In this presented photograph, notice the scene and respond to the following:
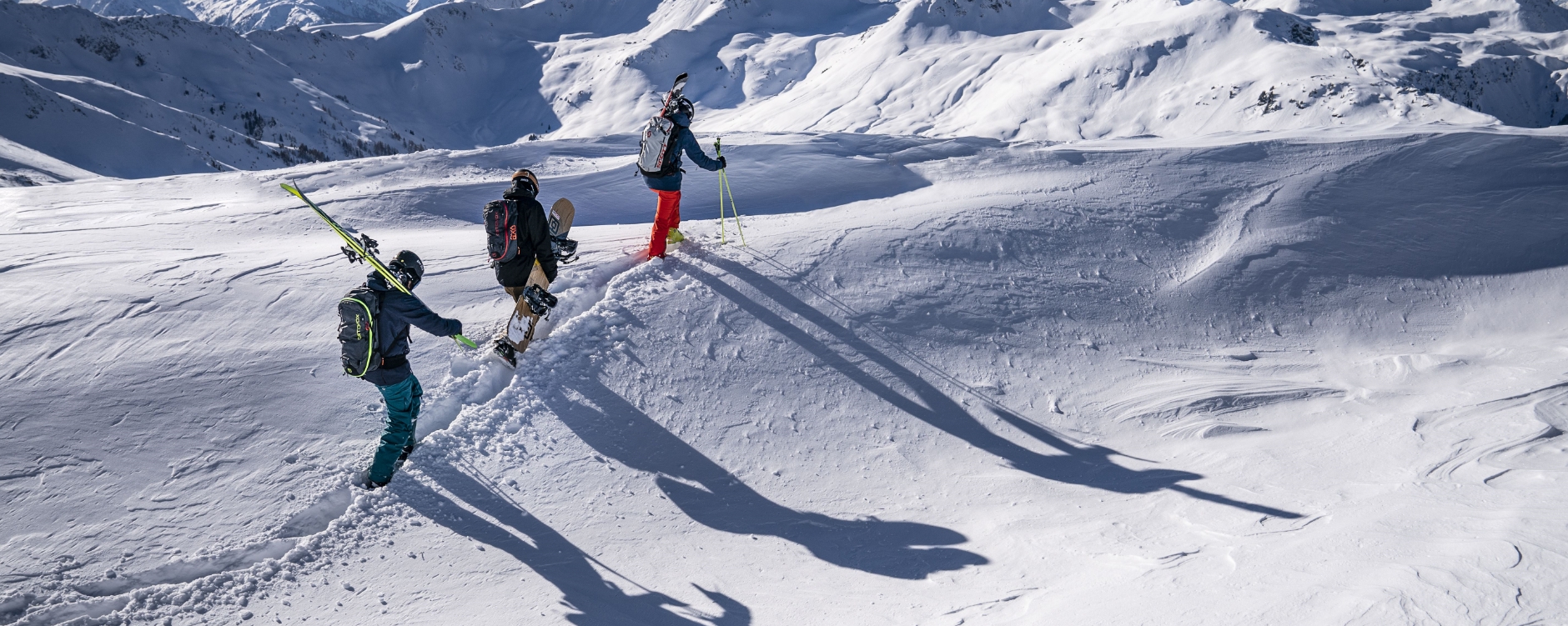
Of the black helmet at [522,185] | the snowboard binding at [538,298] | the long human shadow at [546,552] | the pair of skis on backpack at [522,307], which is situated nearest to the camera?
the long human shadow at [546,552]

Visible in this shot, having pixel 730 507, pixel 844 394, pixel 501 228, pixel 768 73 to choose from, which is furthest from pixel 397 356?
pixel 768 73

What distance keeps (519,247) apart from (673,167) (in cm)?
162

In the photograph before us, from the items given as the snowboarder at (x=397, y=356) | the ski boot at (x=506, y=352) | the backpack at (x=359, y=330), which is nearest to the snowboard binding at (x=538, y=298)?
the ski boot at (x=506, y=352)

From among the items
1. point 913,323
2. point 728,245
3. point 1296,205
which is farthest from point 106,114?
point 1296,205

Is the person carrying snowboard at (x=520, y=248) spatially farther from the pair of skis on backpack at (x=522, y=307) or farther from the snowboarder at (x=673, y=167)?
the snowboarder at (x=673, y=167)

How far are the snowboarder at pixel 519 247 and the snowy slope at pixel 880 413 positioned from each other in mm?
241

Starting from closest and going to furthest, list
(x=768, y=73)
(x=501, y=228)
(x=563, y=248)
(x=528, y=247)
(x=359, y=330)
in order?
(x=359, y=330) → (x=501, y=228) → (x=528, y=247) → (x=563, y=248) → (x=768, y=73)

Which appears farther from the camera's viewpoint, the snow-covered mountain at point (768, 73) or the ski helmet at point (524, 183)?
the snow-covered mountain at point (768, 73)

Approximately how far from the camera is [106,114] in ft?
103

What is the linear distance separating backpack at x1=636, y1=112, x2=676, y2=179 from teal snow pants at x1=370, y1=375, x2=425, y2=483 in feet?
9.59

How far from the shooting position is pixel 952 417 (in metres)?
5.90

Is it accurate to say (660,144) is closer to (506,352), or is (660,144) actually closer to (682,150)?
(682,150)

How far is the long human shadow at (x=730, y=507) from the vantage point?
466 centimetres

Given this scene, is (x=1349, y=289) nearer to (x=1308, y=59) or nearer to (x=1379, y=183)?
(x=1379, y=183)
